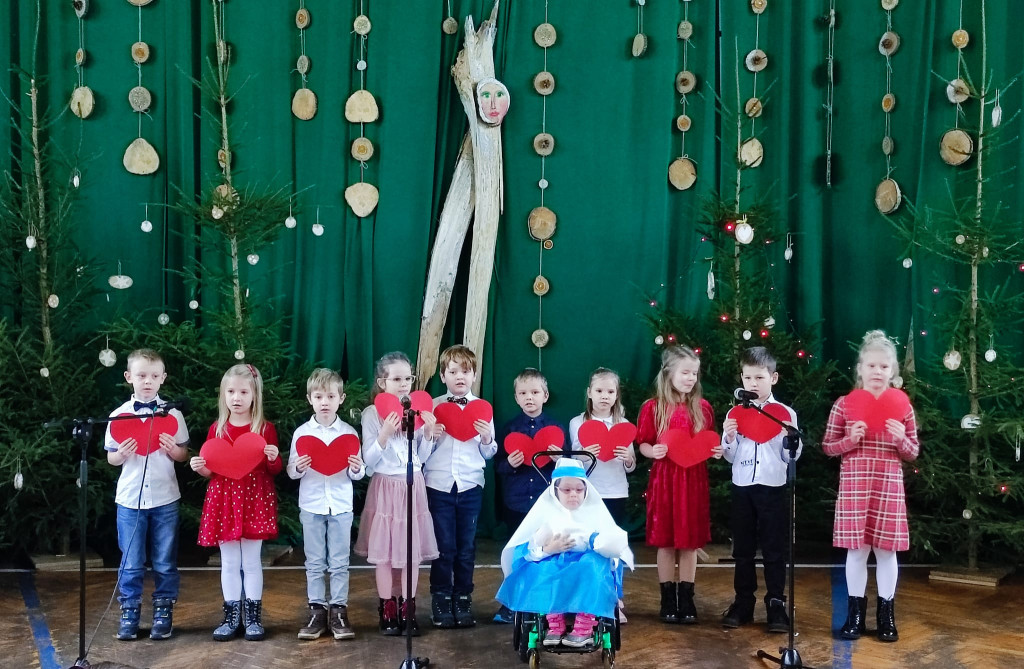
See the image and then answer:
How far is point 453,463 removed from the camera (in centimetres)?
427

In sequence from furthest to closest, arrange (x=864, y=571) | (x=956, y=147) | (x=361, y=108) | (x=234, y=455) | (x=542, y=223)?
1. (x=542, y=223)
2. (x=361, y=108)
3. (x=956, y=147)
4. (x=864, y=571)
5. (x=234, y=455)

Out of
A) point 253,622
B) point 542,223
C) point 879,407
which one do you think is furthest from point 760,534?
point 542,223

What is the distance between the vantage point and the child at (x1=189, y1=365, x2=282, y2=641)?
4012 mm

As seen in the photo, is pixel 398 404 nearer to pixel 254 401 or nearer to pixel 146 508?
pixel 254 401

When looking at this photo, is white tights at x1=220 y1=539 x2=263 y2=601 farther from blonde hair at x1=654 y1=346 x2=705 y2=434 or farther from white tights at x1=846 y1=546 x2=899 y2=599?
white tights at x1=846 y1=546 x2=899 y2=599

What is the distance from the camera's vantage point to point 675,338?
5.45 meters

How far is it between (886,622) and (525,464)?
1544 mm

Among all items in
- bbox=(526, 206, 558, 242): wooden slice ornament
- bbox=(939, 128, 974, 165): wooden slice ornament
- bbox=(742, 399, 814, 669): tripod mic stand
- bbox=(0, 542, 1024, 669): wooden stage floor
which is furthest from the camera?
bbox=(526, 206, 558, 242): wooden slice ornament

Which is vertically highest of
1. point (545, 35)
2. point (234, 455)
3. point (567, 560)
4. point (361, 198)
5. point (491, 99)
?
point (545, 35)

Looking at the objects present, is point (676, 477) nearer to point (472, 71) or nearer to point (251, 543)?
point (251, 543)

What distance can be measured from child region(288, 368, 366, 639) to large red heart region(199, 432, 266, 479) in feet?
0.53

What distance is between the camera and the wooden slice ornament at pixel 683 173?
19.7 feet

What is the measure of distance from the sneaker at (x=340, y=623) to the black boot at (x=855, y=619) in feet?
6.41

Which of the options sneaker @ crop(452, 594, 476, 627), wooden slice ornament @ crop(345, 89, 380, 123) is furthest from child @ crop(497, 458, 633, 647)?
wooden slice ornament @ crop(345, 89, 380, 123)
